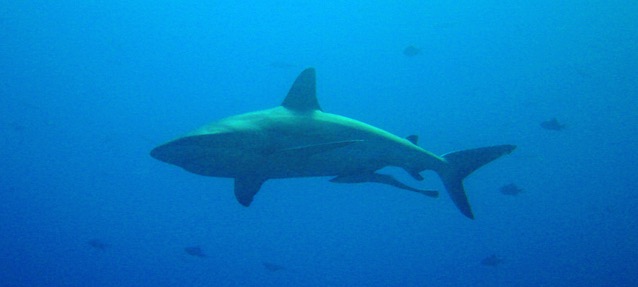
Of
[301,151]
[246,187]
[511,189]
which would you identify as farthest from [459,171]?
[511,189]

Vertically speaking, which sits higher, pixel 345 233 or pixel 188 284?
pixel 345 233

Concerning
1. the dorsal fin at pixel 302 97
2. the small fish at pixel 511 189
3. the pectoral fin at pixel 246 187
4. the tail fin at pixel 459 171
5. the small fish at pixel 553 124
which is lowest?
the small fish at pixel 511 189

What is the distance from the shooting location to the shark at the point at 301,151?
3.67m

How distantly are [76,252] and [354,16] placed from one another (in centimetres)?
4444

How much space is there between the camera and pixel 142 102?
69.9 m

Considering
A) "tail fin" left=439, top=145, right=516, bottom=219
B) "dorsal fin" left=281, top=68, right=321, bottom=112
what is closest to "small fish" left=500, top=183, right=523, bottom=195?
"tail fin" left=439, top=145, right=516, bottom=219

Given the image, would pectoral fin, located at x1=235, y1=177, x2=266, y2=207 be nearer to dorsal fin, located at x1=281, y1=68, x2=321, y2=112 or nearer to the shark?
the shark

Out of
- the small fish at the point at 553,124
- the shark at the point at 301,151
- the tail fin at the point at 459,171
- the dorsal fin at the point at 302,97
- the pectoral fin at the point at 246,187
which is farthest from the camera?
the small fish at the point at 553,124

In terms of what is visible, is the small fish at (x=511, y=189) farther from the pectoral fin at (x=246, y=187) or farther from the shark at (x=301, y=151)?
the pectoral fin at (x=246, y=187)

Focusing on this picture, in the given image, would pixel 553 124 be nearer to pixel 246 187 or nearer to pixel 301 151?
pixel 246 187

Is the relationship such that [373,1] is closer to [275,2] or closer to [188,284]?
[275,2]

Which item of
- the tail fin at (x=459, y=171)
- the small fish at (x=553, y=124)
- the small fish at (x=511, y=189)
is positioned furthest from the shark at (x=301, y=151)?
the small fish at (x=553, y=124)

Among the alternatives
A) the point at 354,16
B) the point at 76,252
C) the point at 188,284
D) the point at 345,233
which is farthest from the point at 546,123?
the point at 354,16

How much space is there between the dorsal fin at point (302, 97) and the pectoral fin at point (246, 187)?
85 cm
